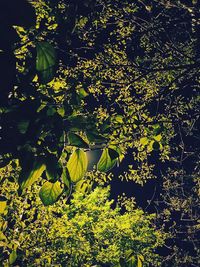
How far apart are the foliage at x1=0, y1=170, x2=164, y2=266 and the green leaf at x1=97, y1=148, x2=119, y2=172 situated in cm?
632

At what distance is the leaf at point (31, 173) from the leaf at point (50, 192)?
0.04 metres

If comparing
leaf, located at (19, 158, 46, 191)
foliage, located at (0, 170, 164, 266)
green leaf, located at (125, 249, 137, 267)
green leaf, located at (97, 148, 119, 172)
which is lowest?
foliage, located at (0, 170, 164, 266)

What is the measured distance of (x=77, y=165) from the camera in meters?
0.87

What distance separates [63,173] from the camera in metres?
0.93

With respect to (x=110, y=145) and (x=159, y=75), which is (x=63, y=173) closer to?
(x=110, y=145)

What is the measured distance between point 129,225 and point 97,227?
109 centimetres

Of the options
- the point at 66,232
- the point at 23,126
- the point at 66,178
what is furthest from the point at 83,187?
the point at 66,232

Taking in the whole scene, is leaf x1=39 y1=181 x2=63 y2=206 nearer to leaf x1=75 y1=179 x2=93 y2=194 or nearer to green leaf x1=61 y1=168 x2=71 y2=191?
green leaf x1=61 y1=168 x2=71 y2=191

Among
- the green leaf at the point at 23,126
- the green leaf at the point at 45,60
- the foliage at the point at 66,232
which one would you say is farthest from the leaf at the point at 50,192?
the foliage at the point at 66,232

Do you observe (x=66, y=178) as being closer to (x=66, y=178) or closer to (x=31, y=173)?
(x=66, y=178)

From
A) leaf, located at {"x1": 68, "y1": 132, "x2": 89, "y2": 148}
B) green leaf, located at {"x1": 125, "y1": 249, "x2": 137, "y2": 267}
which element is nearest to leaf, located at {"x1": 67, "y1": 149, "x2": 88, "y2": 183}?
leaf, located at {"x1": 68, "y1": 132, "x2": 89, "y2": 148}

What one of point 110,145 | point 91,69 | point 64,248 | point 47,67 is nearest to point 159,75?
point 91,69

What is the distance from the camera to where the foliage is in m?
8.27

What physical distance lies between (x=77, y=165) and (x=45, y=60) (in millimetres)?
280
